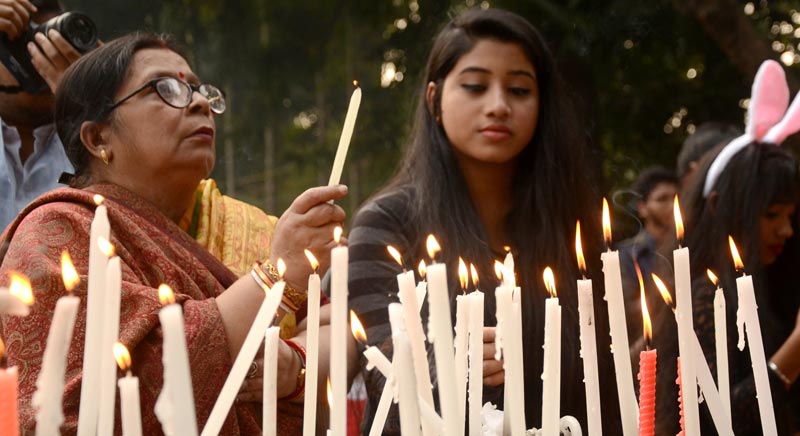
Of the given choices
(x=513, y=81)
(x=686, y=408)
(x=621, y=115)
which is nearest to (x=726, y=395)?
(x=686, y=408)

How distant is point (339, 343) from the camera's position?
0.89m

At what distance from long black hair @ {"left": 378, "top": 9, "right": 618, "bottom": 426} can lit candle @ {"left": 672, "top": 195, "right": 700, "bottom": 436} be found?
1013mm

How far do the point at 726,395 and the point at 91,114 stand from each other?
55.6 inches

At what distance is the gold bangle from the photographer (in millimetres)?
1701

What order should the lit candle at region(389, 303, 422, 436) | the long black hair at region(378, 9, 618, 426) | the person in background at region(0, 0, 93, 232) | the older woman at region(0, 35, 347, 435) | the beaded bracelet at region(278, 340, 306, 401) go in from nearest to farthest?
1. the lit candle at region(389, 303, 422, 436)
2. the older woman at region(0, 35, 347, 435)
3. the beaded bracelet at region(278, 340, 306, 401)
4. the long black hair at region(378, 9, 618, 426)
5. the person in background at region(0, 0, 93, 232)

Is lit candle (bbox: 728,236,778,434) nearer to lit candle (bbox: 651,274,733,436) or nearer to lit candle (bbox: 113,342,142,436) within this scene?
lit candle (bbox: 651,274,733,436)

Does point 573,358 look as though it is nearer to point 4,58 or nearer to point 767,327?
point 767,327

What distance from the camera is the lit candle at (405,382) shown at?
0.80 meters

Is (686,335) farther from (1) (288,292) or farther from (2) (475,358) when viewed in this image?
(1) (288,292)

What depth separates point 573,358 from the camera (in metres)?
1.97

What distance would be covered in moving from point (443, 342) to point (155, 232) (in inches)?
43.8

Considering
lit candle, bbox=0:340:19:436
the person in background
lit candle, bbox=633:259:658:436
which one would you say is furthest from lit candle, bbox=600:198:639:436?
the person in background

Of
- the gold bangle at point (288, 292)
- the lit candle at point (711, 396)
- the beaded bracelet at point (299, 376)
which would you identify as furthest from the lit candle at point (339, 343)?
the beaded bracelet at point (299, 376)

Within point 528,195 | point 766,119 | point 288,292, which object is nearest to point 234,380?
point 288,292
